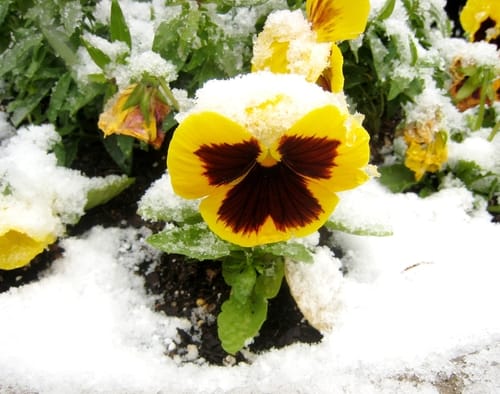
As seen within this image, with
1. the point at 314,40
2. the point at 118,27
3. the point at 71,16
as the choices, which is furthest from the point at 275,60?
the point at 71,16

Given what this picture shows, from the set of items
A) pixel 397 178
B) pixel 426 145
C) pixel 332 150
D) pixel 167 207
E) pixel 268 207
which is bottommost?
pixel 397 178

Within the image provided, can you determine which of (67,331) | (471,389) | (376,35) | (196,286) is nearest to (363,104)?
(376,35)

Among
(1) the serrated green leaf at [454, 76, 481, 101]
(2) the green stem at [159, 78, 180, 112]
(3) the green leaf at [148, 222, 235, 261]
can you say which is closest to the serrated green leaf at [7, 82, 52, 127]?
(2) the green stem at [159, 78, 180, 112]

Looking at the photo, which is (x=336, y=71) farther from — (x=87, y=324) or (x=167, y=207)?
(x=87, y=324)

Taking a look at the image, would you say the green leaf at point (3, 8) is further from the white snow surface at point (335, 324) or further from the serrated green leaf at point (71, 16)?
the white snow surface at point (335, 324)

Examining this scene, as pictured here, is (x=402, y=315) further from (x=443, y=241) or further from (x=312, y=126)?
(x=312, y=126)

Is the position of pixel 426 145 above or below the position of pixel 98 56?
below

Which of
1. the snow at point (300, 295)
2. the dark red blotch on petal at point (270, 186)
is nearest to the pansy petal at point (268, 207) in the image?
the dark red blotch on petal at point (270, 186)
